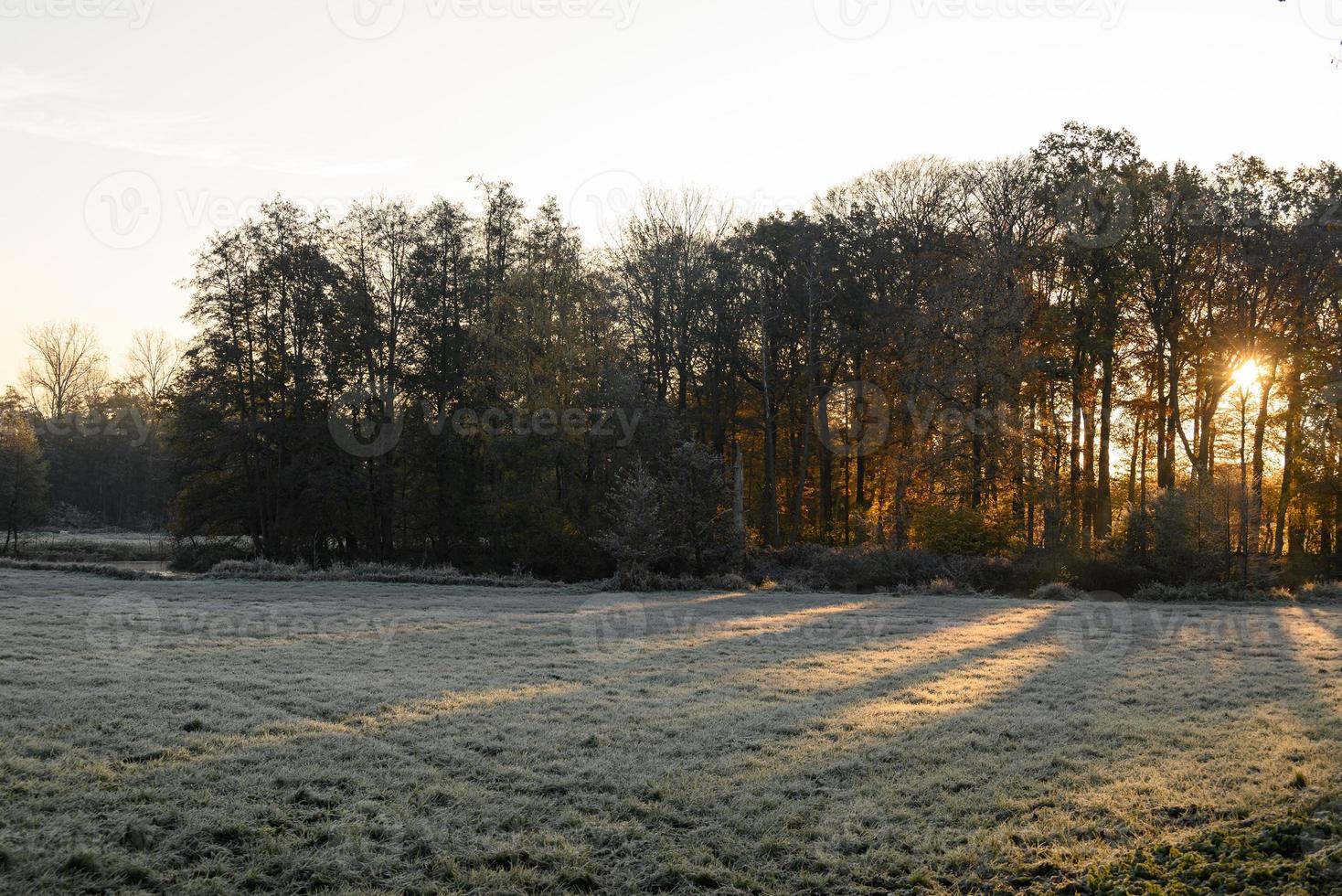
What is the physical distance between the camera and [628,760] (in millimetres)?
7652

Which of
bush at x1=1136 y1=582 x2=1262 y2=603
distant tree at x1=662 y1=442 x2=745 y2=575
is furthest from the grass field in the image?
distant tree at x1=662 y1=442 x2=745 y2=575

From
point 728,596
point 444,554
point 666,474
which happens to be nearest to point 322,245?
point 444,554

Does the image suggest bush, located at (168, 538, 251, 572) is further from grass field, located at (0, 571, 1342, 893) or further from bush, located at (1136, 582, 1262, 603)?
bush, located at (1136, 582, 1262, 603)

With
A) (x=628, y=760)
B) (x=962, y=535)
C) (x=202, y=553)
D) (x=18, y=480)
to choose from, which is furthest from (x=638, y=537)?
(x=18, y=480)

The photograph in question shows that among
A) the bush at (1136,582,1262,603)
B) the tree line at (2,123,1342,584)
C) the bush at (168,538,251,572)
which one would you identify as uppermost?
the tree line at (2,123,1342,584)

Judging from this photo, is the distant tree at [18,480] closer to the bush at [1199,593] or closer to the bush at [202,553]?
the bush at [202,553]

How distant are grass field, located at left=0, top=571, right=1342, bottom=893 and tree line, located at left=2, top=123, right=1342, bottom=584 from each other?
46.7 feet

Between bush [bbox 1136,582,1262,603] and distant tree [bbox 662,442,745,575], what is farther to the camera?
distant tree [bbox 662,442,745,575]

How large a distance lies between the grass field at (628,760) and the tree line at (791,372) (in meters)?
14.2

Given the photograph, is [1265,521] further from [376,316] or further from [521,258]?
[376,316]

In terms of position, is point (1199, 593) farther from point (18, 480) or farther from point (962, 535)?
point (18, 480)

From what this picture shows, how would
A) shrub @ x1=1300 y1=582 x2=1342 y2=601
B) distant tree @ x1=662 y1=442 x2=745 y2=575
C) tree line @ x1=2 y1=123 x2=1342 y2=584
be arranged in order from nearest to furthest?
shrub @ x1=1300 y1=582 x2=1342 y2=601, distant tree @ x1=662 y1=442 x2=745 y2=575, tree line @ x1=2 y1=123 x2=1342 y2=584

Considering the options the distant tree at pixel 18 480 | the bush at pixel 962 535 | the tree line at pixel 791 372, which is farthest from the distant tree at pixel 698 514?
the distant tree at pixel 18 480

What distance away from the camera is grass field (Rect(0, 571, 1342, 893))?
5.60 meters
